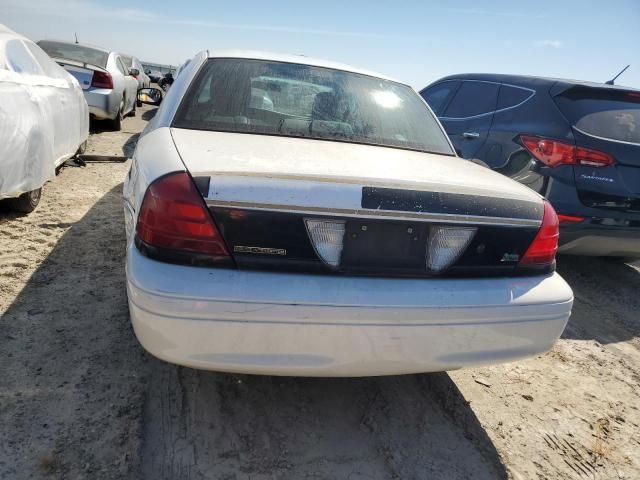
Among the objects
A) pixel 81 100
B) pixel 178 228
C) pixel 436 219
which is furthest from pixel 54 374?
pixel 81 100

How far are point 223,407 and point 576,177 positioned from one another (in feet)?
10.0

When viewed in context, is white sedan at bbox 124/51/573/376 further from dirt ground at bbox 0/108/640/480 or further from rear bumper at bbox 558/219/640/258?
rear bumper at bbox 558/219/640/258

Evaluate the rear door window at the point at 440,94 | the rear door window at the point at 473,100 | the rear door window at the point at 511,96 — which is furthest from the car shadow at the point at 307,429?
the rear door window at the point at 440,94

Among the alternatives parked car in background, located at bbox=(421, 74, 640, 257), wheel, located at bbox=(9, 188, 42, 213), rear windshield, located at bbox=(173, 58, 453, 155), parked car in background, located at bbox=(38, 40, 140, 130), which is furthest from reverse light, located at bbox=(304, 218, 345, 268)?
parked car in background, located at bbox=(38, 40, 140, 130)

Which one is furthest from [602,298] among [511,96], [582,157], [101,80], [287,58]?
[101,80]

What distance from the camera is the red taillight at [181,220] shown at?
1.65m

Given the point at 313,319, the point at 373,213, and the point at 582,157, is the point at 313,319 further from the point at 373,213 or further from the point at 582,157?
the point at 582,157

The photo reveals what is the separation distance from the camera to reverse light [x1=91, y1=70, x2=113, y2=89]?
813 cm

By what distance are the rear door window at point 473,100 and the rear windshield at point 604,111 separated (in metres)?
0.80

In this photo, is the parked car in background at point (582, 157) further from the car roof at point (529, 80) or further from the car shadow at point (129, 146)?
the car shadow at point (129, 146)

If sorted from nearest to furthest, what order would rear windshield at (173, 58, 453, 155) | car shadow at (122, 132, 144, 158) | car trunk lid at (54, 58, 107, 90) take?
rear windshield at (173, 58, 453, 155), car shadow at (122, 132, 144, 158), car trunk lid at (54, 58, 107, 90)

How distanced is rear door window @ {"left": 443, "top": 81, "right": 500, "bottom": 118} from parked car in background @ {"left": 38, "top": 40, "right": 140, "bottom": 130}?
19.4 feet

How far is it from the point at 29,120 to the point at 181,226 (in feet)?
10.3

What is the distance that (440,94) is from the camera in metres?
5.70
